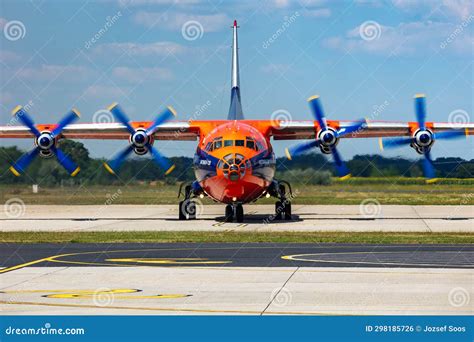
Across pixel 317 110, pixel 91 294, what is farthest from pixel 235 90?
pixel 91 294

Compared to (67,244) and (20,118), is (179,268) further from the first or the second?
(20,118)

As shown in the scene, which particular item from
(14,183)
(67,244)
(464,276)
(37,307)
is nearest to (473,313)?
(464,276)

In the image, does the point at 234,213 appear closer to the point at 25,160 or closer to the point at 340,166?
the point at 340,166

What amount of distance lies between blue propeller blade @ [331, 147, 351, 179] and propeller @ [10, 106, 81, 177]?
12.0 meters

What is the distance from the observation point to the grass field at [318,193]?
6019 cm

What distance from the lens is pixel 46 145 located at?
4069 centimetres

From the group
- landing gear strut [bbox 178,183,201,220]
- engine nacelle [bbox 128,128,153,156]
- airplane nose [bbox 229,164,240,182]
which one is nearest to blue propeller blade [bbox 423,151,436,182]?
airplane nose [bbox 229,164,240,182]

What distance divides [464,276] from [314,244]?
8.85 metres

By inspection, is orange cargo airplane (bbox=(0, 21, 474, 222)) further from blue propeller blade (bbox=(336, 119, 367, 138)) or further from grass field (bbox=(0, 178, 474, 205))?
grass field (bbox=(0, 178, 474, 205))

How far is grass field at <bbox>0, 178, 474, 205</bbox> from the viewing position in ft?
197

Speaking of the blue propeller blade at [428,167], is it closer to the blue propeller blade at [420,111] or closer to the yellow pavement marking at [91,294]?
the blue propeller blade at [420,111]

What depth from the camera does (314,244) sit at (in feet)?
88.3

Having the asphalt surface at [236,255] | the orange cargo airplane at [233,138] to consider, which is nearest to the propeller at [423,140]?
the orange cargo airplane at [233,138]

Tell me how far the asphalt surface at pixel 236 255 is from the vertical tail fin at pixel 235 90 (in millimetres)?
15719
